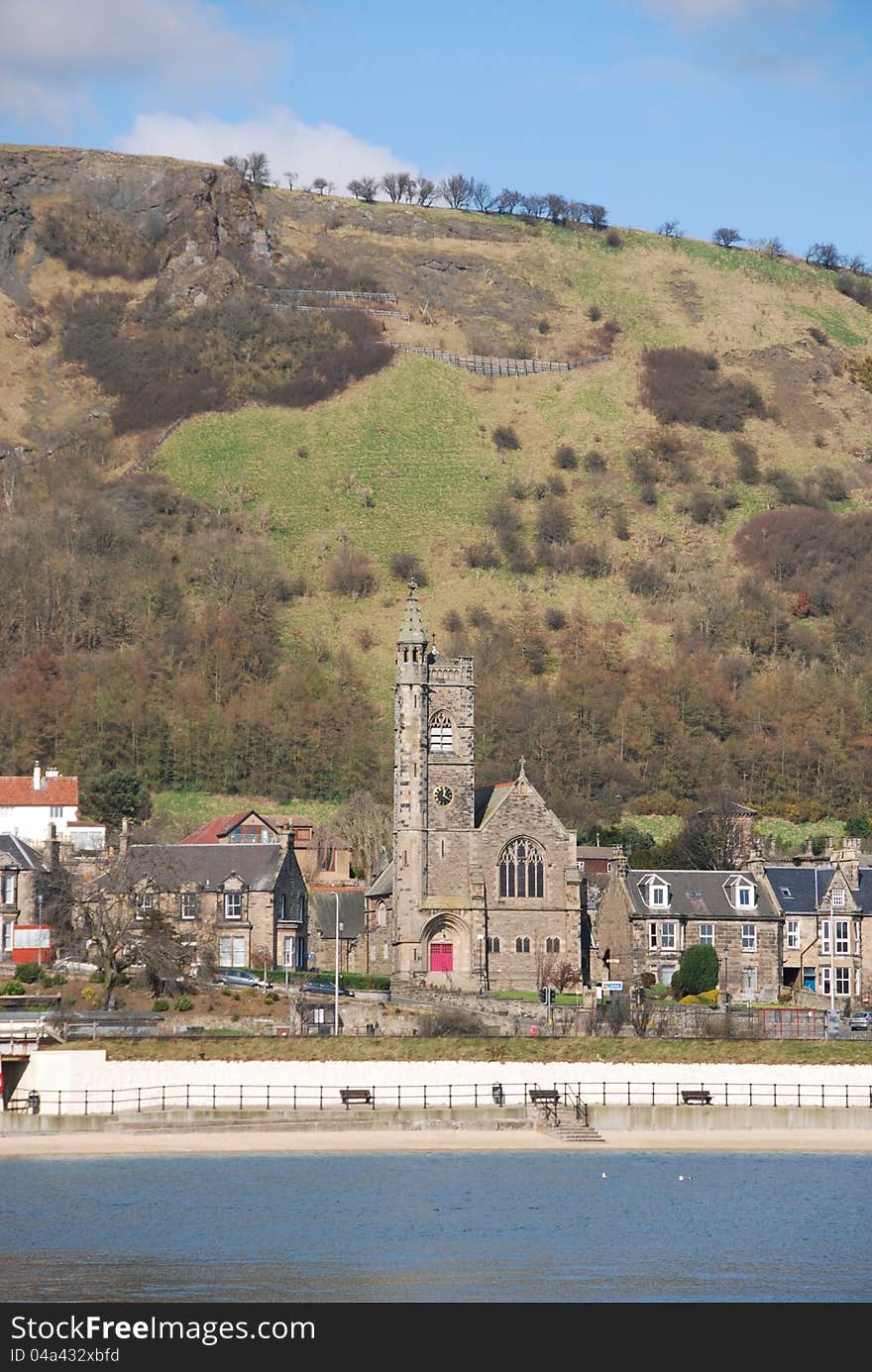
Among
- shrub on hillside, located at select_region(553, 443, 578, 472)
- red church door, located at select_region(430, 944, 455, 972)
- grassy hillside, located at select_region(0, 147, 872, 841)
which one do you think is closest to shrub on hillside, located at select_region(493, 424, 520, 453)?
grassy hillside, located at select_region(0, 147, 872, 841)

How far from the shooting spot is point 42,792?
105 meters

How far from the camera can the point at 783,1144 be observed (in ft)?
193

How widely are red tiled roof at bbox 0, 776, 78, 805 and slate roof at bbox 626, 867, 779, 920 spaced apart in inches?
1088

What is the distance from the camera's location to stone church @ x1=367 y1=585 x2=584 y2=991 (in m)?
89.2

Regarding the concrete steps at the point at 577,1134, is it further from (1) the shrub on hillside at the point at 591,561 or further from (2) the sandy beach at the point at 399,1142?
(1) the shrub on hillside at the point at 591,561

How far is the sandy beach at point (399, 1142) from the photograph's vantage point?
5694 centimetres

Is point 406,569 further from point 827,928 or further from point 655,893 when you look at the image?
point 827,928

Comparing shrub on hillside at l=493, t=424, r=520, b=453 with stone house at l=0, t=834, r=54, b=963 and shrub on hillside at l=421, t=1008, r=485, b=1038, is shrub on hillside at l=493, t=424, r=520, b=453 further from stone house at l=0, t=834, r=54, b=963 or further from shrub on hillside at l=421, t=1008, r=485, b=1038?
shrub on hillside at l=421, t=1008, r=485, b=1038

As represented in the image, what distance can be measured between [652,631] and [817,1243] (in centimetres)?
11587

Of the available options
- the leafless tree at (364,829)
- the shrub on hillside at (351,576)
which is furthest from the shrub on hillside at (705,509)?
the leafless tree at (364,829)

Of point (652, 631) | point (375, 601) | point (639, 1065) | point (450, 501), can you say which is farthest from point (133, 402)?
point (639, 1065)

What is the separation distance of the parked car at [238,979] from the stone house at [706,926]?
47.5 feet

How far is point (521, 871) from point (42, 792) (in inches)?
1003

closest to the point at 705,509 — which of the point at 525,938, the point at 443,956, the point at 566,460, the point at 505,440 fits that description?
the point at 566,460
